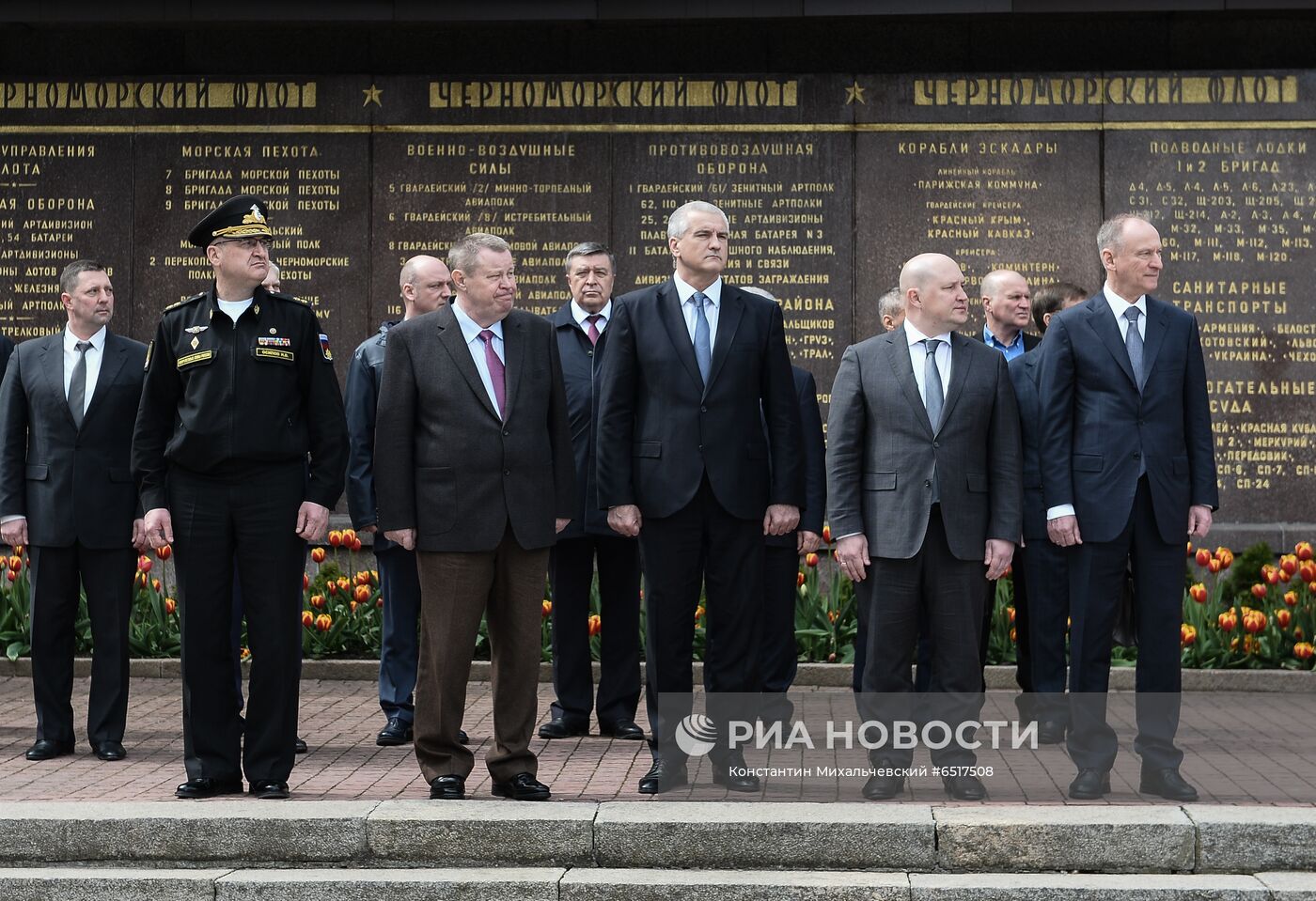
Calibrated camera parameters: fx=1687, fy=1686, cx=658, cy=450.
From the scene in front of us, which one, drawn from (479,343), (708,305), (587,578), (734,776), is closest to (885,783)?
(734,776)

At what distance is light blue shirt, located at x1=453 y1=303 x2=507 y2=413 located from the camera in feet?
21.3

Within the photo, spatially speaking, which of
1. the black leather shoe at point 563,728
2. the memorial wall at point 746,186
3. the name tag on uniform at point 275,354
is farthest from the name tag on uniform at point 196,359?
the memorial wall at point 746,186

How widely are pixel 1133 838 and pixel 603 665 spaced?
3.30 meters

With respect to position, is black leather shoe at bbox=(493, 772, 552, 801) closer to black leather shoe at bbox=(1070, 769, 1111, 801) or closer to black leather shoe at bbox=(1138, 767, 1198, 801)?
black leather shoe at bbox=(1070, 769, 1111, 801)

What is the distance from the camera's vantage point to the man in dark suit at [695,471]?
6.64 m

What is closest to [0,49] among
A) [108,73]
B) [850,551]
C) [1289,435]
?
[108,73]

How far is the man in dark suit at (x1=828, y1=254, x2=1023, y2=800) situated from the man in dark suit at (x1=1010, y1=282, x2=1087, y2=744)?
1414 millimetres

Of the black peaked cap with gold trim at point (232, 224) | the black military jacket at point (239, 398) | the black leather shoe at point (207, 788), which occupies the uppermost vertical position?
the black peaked cap with gold trim at point (232, 224)

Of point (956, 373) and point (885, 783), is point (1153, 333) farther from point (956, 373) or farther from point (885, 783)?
point (885, 783)

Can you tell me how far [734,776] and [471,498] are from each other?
4.91ft

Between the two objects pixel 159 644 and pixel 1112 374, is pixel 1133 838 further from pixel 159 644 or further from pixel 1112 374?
pixel 159 644

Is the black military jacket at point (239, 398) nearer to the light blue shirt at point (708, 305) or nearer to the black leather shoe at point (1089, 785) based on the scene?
the light blue shirt at point (708, 305)

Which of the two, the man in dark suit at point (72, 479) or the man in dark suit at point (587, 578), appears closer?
the man in dark suit at point (72, 479)

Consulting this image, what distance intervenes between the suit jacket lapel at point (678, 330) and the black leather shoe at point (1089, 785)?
6.90ft
